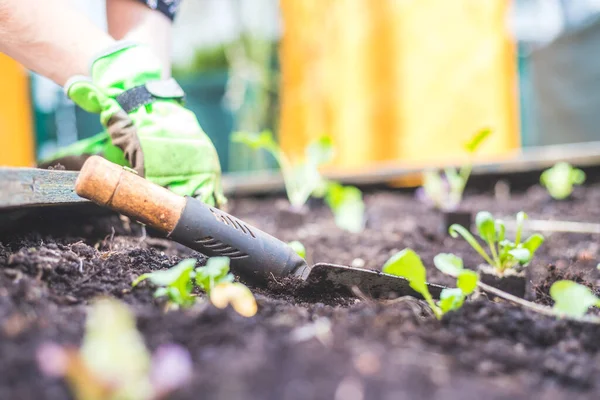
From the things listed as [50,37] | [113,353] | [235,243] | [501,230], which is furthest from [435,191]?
[113,353]

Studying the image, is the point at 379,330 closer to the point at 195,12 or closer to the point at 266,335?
the point at 266,335

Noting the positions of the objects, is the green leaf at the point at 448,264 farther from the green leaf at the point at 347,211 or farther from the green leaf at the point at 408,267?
the green leaf at the point at 347,211

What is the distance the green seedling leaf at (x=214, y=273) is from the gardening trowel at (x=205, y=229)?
11cm

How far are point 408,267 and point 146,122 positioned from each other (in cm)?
68

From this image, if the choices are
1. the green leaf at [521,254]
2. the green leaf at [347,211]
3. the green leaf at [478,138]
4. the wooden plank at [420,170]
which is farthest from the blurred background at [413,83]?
the green leaf at [521,254]

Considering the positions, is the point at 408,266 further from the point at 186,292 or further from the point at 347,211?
the point at 347,211

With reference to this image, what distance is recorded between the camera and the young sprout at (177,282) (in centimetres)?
60

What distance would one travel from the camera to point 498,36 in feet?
11.7

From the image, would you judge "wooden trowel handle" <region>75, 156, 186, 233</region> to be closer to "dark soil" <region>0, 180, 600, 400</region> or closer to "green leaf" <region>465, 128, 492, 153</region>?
"dark soil" <region>0, 180, 600, 400</region>

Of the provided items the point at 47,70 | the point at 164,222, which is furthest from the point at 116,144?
the point at 164,222

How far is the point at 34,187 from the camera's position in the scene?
77cm

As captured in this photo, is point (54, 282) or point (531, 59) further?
point (531, 59)

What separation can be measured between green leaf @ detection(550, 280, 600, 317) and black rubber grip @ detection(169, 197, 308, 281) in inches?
16.2

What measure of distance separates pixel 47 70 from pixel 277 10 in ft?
11.4
